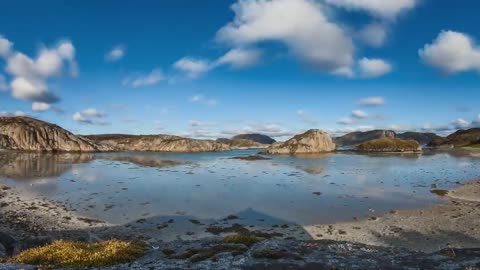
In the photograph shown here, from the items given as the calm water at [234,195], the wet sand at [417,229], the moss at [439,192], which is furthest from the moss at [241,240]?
the moss at [439,192]

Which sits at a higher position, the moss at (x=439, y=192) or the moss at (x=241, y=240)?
the moss at (x=241, y=240)

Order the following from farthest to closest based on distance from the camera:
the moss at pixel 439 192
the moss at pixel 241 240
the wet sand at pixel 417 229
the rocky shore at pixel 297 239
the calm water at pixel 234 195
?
the moss at pixel 439 192, the calm water at pixel 234 195, the wet sand at pixel 417 229, the moss at pixel 241 240, the rocky shore at pixel 297 239

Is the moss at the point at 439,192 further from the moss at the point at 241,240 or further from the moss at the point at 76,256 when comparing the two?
the moss at the point at 76,256

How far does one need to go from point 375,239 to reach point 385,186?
38586 millimetres

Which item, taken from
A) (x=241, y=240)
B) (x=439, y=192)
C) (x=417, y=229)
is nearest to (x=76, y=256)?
(x=241, y=240)

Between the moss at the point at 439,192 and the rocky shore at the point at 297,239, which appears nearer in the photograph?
the rocky shore at the point at 297,239

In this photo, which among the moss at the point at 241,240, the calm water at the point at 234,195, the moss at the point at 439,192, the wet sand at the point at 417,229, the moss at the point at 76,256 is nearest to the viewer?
the moss at the point at 76,256

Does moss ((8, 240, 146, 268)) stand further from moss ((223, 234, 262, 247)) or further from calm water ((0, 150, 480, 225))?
calm water ((0, 150, 480, 225))

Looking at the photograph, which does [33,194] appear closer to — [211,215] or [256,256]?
[211,215]

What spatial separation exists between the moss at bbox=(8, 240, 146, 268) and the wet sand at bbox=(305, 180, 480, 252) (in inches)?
758

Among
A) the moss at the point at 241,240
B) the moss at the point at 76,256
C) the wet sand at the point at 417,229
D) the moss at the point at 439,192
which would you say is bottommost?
the wet sand at the point at 417,229

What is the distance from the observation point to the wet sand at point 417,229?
31141mm

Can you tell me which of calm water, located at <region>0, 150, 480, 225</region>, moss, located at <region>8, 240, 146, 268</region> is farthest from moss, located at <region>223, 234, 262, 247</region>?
calm water, located at <region>0, 150, 480, 225</region>

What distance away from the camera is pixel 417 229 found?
35.6 meters
